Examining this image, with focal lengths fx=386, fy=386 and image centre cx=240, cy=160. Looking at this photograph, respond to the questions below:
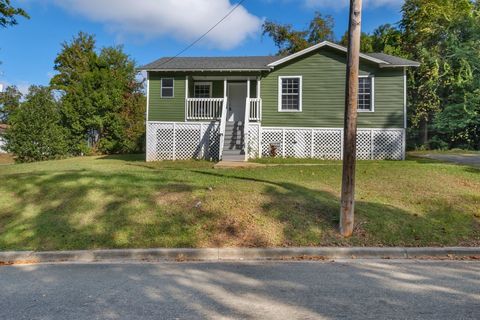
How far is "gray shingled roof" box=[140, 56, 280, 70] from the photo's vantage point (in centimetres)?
1822

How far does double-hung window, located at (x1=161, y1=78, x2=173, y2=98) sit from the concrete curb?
44.7ft

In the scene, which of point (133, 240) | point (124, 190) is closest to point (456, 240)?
point (133, 240)

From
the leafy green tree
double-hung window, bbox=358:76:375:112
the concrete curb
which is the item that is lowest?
the concrete curb

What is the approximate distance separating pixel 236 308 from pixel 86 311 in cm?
146

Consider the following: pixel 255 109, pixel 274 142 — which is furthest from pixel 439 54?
pixel 255 109

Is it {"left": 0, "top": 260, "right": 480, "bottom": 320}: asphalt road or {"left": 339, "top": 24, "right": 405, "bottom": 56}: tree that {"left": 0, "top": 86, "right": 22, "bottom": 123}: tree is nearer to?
{"left": 339, "top": 24, "right": 405, "bottom": 56}: tree

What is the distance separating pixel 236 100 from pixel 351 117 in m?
14.0

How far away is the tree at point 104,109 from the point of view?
26.5m

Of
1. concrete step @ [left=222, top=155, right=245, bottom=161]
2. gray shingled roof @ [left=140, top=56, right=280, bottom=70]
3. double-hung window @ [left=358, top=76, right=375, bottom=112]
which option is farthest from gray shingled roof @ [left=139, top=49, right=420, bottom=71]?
concrete step @ [left=222, top=155, right=245, bottom=161]

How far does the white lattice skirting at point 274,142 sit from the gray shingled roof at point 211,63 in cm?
269

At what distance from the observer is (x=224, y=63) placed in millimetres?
19141

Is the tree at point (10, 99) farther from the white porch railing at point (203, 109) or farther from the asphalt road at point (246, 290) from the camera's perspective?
the asphalt road at point (246, 290)

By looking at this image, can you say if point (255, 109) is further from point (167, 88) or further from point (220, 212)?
point (220, 212)

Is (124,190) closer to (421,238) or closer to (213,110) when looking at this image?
(421,238)
